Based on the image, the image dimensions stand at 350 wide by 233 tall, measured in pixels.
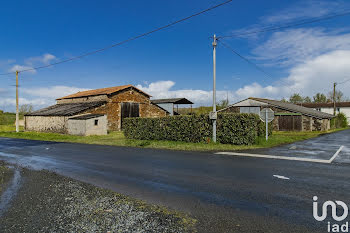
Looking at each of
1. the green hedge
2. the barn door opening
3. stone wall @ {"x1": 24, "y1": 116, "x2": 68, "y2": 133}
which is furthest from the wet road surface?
stone wall @ {"x1": 24, "y1": 116, "x2": 68, "y2": 133}

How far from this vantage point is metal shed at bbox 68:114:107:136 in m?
28.0

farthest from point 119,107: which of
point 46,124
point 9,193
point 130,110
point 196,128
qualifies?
point 9,193

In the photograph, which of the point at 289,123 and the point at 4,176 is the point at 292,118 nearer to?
the point at 289,123

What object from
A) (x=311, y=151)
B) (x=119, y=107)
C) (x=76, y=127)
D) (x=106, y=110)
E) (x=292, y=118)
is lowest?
(x=311, y=151)

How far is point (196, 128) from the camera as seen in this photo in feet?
57.1

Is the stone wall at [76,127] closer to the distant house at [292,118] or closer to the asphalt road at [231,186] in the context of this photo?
the asphalt road at [231,186]

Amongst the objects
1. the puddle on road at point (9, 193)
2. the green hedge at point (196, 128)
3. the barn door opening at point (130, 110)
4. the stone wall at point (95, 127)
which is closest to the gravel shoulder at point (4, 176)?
the puddle on road at point (9, 193)

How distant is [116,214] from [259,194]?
11.4 feet

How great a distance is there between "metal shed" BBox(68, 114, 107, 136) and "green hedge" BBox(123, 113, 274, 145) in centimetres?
829

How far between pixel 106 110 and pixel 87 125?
A: 277 inches

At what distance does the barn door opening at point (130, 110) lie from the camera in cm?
3700

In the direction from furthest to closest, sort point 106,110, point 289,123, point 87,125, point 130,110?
1. point 130,110
2. point 106,110
3. point 289,123
4. point 87,125

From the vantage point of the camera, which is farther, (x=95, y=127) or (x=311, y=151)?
(x=95, y=127)

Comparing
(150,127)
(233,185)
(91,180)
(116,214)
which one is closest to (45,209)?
(116,214)
